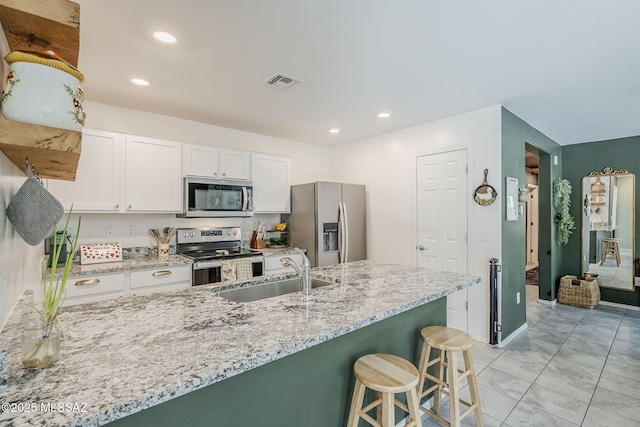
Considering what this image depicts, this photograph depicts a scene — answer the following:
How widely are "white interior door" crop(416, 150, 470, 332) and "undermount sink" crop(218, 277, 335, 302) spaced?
6.60 ft

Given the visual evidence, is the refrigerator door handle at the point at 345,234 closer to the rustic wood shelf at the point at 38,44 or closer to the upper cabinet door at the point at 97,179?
the upper cabinet door at the point at 97,179

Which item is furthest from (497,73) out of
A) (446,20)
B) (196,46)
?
(196,46)

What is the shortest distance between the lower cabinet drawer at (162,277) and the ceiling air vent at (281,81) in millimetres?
1930

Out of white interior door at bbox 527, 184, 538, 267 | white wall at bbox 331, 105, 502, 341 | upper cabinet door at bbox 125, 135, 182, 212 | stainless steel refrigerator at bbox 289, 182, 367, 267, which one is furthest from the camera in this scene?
white interior door at bbox 527, 184, 538, 267

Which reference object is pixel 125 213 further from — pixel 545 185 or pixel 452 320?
pixel 545 185

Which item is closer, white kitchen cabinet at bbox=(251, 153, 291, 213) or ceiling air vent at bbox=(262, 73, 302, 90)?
ceiling air vent at bbox=(262, 73, 302, 90)

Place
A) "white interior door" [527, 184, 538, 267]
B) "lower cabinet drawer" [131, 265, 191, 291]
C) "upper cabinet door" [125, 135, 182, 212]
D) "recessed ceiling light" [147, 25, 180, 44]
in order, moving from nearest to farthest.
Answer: "recessed ceiling light" [147, 25, 180, 44] < "lower cabinet drawer" [131, 265, 191, 291] < "upper cabinet door" [125, 135, 182, 212] < "white interior door" [527, 184, 538, 267]

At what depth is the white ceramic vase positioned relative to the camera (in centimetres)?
87

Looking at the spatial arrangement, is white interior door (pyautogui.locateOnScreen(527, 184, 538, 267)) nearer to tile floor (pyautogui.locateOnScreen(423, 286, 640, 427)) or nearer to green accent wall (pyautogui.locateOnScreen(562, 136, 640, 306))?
green accent wall (pyautogui.locateOnScreen(562, 136, 640, 306))

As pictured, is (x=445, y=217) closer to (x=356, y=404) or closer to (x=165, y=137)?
(x=356, y=404)

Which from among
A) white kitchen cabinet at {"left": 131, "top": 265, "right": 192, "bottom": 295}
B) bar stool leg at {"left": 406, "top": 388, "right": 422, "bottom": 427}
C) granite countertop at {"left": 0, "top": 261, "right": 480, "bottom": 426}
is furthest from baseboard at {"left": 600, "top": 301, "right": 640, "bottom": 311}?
white kitchen cabinet at {"left": 131, "top": 265, "right": 192, "bottom": 295}

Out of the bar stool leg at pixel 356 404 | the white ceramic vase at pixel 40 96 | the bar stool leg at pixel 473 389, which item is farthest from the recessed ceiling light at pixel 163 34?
the bar stool leg at pixel 473 389

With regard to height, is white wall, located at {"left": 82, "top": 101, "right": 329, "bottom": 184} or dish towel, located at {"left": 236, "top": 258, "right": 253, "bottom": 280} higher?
white wall, located at {"left": 82, "top": 101, "right": 329, "bottom": 184}

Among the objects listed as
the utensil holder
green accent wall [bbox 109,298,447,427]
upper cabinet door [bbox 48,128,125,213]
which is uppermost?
upper cabinet door [bbox 48,128,125,213]
